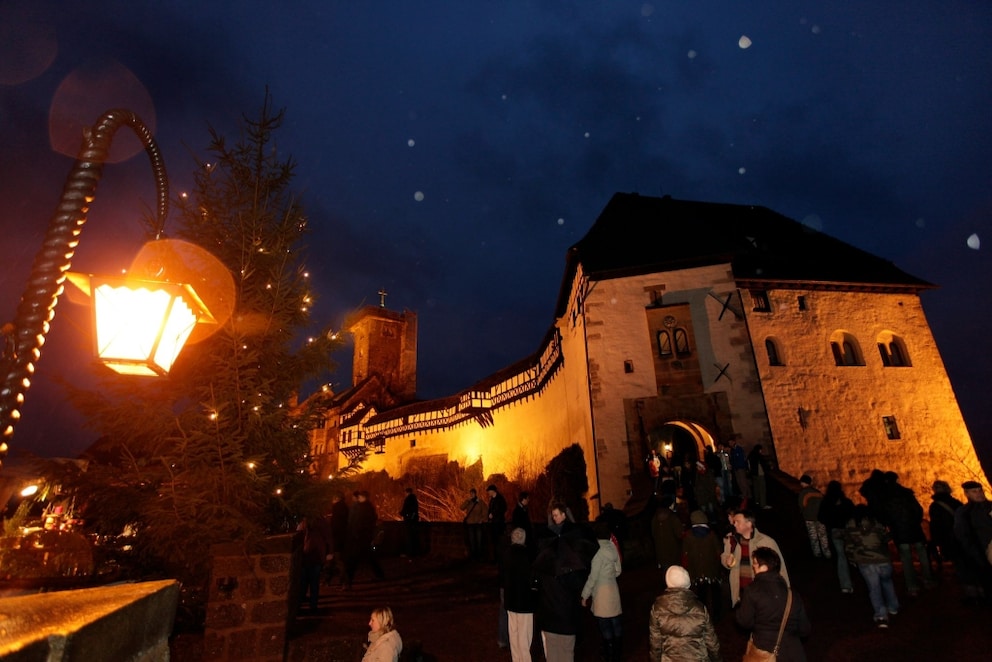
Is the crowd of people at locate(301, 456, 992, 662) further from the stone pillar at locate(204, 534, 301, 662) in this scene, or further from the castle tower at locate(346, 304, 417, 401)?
the castle tower at locate(346, 304, 417, 401)

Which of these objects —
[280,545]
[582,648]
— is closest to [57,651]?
[280,545]

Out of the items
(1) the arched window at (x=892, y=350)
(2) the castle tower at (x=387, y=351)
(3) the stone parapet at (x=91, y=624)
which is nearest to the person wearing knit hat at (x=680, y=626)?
(3) the stone parapet at (x=91, y=624)

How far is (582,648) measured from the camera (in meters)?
6.38

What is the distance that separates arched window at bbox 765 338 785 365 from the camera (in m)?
16.7

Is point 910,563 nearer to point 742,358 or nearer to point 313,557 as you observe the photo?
point 313,557

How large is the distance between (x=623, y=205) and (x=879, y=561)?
1579cm

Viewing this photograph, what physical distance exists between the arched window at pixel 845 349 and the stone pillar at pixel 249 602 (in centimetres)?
1860

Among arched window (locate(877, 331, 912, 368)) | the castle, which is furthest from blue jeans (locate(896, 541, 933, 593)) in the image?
arched window (locate(877, 331, 912, 368))

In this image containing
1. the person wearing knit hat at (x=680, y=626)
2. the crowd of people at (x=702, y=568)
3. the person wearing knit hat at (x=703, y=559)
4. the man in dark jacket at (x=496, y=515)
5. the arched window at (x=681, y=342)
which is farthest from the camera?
the arched window at (x=681, y=342)

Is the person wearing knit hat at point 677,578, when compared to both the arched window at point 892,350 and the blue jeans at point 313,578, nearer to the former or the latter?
the blue jeans at point 313,578

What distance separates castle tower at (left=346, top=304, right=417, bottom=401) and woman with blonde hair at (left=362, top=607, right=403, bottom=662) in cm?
3979

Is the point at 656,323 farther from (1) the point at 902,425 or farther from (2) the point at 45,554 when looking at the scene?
(2) the point at 45,554

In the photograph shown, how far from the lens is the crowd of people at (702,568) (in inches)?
152

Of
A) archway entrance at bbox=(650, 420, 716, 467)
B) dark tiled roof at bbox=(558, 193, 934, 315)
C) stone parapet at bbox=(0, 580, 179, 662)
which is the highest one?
dark tiled roof at bbox=(558, 193, 934, 315)
